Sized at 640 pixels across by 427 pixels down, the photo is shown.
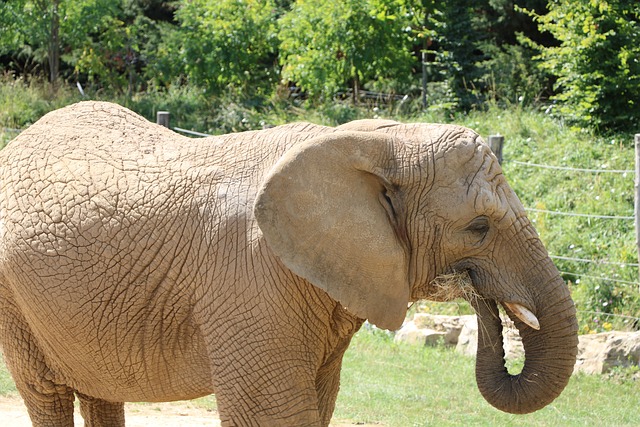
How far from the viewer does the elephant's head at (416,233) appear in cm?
448

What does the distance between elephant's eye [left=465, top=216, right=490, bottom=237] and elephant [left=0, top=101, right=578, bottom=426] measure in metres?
0.01

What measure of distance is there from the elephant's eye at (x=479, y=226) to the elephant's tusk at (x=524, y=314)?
33cm

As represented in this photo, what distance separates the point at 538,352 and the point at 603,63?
1153 cm

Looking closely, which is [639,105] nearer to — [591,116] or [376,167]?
[591,116]

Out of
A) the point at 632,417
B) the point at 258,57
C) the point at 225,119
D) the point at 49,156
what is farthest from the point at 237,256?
the point at 258,57

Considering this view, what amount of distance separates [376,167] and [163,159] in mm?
1150

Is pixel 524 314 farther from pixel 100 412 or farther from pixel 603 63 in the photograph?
pixel 603 63

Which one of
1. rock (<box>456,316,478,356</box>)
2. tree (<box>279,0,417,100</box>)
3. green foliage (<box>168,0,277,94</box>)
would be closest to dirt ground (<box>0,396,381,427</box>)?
rock (<box>456,316,478,356</box>)

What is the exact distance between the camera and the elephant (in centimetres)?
453

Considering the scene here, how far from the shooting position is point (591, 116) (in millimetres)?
15414

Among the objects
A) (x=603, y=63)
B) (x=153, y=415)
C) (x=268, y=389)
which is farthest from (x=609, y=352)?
(x=603, y=63)

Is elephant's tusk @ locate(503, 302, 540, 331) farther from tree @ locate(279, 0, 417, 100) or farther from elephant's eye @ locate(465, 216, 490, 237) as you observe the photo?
tree @ locate(279, 0, 417, 100)

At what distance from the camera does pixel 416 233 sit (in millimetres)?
4637

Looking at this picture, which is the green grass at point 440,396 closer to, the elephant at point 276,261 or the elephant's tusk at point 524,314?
the elephant at point 276,261
